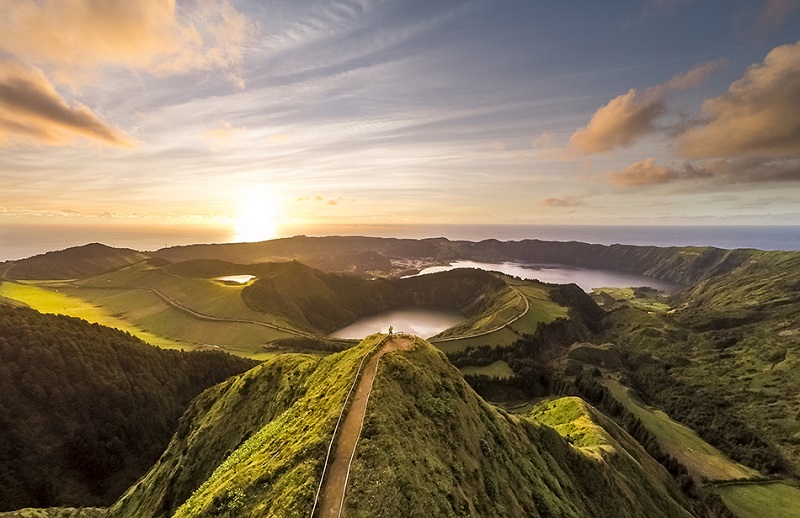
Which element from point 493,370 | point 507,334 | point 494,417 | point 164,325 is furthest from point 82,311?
point 494,417

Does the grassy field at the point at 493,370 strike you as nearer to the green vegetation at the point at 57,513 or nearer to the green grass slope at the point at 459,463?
the green grass slope at the point at 459,463

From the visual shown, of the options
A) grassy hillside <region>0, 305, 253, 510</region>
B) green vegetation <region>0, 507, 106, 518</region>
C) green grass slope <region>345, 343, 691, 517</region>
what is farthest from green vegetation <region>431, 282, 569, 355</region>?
green vegetation <region>0, 507, 106, 518</region>

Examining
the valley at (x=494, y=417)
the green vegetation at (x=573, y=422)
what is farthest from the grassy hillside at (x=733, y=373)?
the green vegetation at (x=573, y=422)

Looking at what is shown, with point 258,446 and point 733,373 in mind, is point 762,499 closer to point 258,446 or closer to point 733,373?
point 733,373

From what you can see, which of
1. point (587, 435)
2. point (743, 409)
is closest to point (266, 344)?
point (587, 435)

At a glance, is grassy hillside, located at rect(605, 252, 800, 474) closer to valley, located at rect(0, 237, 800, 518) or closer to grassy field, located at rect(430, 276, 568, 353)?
valley, located at rect(0, 237, 800, 518)
